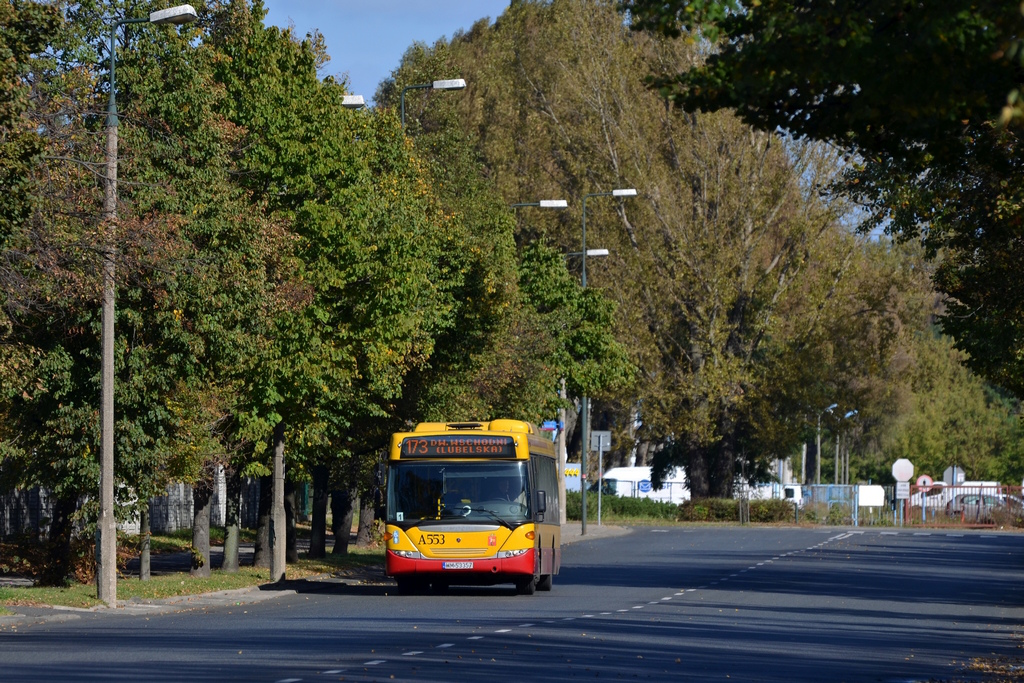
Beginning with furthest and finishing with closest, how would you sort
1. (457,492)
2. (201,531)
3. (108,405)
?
(201,531)
(457,492)
(108,405)

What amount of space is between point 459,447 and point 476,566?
213 centimetres

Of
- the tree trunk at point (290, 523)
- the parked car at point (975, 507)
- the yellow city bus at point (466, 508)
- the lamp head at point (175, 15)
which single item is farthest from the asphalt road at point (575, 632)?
the parked car at point (975, 507)

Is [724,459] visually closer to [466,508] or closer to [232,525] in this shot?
[232,525]

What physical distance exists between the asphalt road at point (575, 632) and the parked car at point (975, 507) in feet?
129

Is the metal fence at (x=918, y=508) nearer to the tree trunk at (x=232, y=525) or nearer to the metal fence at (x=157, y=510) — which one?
the metal fence at (x=157, y=510)

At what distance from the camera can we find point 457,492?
26500 mm

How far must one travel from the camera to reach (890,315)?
6378 cm

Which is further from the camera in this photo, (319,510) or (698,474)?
(698,474)

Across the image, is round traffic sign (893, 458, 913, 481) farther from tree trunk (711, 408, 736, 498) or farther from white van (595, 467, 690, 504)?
white van (595, 467, 690, 504)

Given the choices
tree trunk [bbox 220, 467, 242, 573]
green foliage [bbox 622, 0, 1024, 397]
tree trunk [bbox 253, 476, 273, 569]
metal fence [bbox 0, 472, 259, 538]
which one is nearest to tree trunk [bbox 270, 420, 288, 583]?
tree trunk [bbox 220, 467, 242, 573]

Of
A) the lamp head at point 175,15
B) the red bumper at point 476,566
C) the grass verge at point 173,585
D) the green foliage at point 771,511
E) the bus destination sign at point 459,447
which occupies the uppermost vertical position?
the lamp head at point 175,15

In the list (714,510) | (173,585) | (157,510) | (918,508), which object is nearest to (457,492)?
(173,585)

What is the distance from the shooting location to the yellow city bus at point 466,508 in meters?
Result: 25.8

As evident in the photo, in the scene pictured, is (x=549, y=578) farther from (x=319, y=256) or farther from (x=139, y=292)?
(x=139, y=292)
